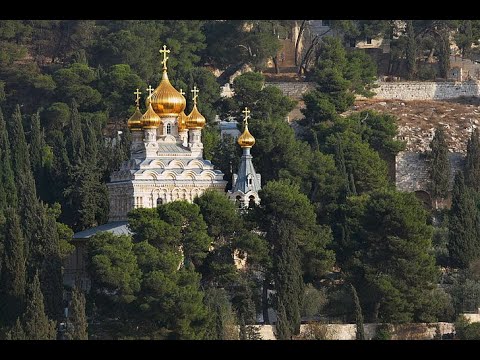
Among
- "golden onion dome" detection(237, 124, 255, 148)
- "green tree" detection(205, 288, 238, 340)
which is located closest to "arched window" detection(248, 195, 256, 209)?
"golden onion dome" detection(237, 124, 255, 148)

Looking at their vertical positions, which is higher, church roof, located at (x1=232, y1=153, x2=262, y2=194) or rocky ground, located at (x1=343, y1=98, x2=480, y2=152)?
church roof, located at (x1=232, y1=153, x2=262, y2=194)

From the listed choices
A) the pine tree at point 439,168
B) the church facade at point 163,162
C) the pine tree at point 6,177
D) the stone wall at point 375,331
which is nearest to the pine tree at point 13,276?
the stone wall at point 375,331

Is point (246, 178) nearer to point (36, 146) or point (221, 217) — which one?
point (221, 217)

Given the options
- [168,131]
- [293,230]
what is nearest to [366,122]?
[168,131]

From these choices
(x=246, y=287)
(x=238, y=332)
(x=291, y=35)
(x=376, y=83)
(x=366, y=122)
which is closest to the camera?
(x=238, y=332)

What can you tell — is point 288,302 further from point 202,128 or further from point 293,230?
point 202,128

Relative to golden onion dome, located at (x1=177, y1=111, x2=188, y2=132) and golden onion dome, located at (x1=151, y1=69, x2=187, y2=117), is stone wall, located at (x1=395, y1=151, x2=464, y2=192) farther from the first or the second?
golden onion dome, located at (x1=151, y1=69, x2=187, y2=117)
